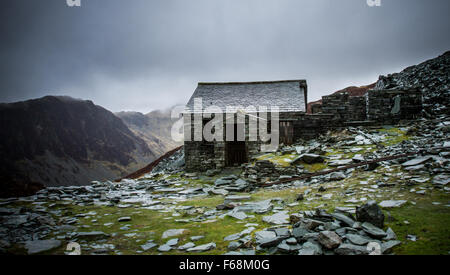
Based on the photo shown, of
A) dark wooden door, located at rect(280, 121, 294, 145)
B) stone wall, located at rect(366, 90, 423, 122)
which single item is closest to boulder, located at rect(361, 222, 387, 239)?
dark wooden door, located at rect(280, 121, 294, 145)

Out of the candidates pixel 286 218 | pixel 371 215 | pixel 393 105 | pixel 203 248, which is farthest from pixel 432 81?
pixel 203 248

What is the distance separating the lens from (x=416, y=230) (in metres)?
2.79

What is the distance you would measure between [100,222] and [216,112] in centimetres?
1261

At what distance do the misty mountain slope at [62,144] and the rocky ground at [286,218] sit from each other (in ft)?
109

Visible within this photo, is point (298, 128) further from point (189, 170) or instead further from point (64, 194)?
point (64, 194)

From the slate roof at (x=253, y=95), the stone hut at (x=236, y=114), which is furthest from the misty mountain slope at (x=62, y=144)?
the slate roof at (x=253, y=95)

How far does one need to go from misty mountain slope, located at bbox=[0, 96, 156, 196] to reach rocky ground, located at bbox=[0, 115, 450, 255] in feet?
109

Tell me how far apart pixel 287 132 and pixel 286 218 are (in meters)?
10.5

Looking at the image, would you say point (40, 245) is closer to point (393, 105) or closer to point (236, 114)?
point (236, 114)

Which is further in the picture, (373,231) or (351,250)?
(373,231)

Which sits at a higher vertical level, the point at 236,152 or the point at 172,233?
the point at 236,152

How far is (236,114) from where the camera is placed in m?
12.9

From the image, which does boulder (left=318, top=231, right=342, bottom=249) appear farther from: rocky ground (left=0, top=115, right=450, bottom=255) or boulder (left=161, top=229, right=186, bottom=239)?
boulder (left=161, top=229, right=186, bottom=239)
